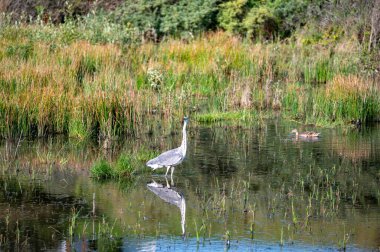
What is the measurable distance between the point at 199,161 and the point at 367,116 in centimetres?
438

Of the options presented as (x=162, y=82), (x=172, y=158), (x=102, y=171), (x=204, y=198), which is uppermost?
(x=162, y=82)

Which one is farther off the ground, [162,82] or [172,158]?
[162,82]

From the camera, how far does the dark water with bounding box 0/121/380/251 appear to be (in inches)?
323

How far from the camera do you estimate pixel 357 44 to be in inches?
777

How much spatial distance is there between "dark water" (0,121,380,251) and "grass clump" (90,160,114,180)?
0.15 meters

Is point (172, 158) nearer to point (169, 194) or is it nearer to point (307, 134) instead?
point (169, 194)

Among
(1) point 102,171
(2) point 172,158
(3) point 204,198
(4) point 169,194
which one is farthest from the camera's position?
(1) point 102,171

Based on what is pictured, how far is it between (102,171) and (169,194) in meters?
1.22

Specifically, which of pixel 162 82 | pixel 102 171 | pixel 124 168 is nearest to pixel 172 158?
pixel 124 168

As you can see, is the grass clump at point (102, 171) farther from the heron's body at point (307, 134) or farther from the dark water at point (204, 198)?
the heron's body at point (307, 134)

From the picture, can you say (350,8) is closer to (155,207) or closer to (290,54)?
(290,54)

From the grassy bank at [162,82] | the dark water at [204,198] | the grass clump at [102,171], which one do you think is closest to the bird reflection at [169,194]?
the dark water at [204,198]

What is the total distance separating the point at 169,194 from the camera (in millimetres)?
9875

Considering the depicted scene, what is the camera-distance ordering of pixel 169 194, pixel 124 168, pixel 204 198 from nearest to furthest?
pixel 204 198
pixel 169 194
pixel 124 168
